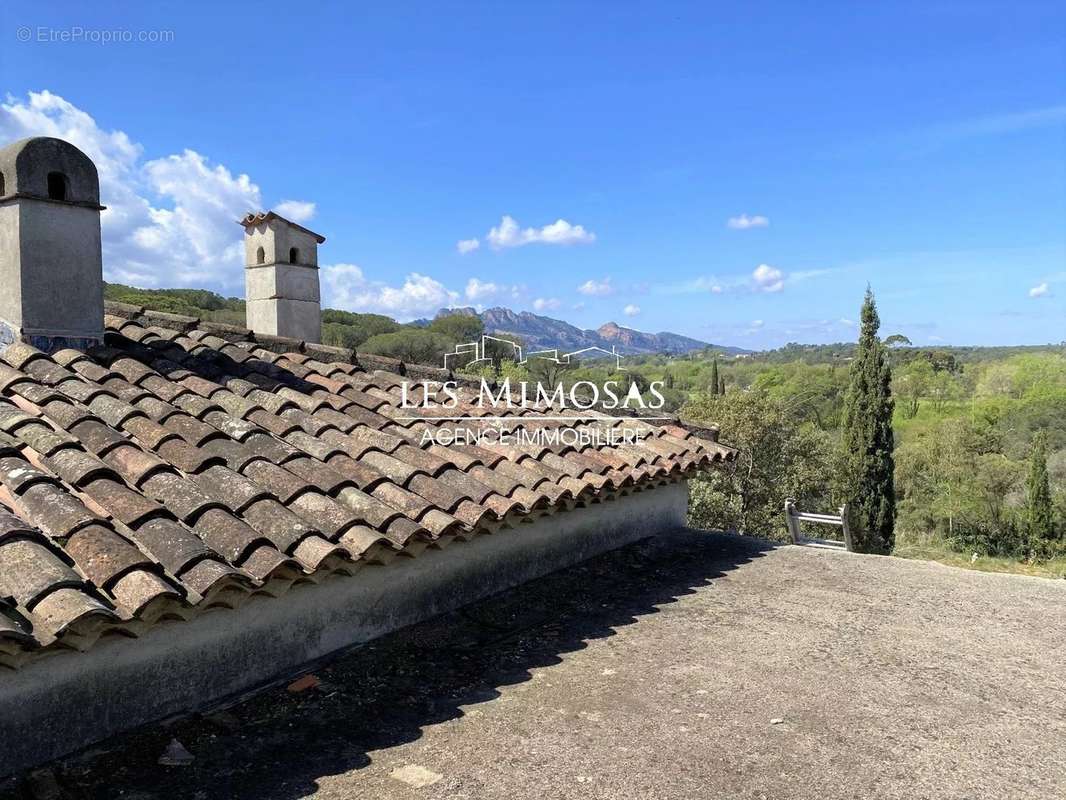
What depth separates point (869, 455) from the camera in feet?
94.6

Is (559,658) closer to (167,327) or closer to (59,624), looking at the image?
(59,624)

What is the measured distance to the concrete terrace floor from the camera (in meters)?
2.76

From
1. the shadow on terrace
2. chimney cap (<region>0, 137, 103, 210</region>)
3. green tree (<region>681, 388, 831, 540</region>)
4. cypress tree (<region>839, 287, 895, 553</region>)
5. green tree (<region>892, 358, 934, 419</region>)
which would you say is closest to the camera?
the shadow on terrace

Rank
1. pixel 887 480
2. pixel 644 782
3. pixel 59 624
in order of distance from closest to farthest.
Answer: pixel 59 624
pixel 644 782
pixel 887 480

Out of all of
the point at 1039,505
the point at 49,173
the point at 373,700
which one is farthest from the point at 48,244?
the point at 1039,505

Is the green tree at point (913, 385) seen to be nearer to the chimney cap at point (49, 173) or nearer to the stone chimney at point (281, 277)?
the stone chimney at point (281, 277)

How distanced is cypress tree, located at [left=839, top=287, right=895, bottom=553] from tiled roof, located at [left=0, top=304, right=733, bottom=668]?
25.3 metres

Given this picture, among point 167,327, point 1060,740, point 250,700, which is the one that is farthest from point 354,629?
point 167,327

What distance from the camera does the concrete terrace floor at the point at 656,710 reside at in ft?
9.05

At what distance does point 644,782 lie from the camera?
274cm

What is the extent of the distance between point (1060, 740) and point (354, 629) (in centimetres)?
357


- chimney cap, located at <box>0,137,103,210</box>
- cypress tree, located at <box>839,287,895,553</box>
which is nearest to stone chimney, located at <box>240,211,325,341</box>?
chimney cap, located at <box>0,137,103,210</box>

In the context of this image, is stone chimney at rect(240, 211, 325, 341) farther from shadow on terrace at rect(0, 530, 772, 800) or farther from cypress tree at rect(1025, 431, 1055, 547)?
cypress tree at rect(1025, 431, 1055, 547)

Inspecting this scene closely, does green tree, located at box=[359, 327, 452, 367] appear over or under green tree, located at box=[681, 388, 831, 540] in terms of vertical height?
over
